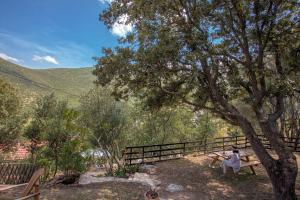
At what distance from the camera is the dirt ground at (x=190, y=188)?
7.53 m

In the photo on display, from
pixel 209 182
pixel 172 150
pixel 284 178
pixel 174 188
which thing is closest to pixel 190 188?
pixel 174 188

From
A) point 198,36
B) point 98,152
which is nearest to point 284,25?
point 198,36

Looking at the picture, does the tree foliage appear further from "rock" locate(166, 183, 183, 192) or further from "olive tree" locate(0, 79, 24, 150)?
"rock" locate(166, 183, 183, 192)

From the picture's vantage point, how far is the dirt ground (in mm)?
7531

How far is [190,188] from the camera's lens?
857cm

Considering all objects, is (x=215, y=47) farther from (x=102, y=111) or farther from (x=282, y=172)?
(x=102, y=111)

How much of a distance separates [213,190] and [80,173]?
5674mm

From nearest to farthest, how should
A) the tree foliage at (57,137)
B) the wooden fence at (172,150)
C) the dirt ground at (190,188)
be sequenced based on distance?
the dirt ground at (190,188), the tree foliage at (57,137), the wooden fence at (172,150)

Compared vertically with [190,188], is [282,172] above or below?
above

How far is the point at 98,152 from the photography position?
12688 mm

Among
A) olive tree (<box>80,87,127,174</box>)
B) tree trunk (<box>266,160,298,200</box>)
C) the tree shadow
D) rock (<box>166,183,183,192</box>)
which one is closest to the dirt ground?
the tree shadow

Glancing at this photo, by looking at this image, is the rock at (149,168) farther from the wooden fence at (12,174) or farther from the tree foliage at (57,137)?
the wooden fence at (12,174)

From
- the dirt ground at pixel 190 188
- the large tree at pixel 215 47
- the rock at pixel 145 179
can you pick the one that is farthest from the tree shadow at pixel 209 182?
the large tree at pixel 215 47

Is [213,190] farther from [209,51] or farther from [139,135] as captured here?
[139,135]
